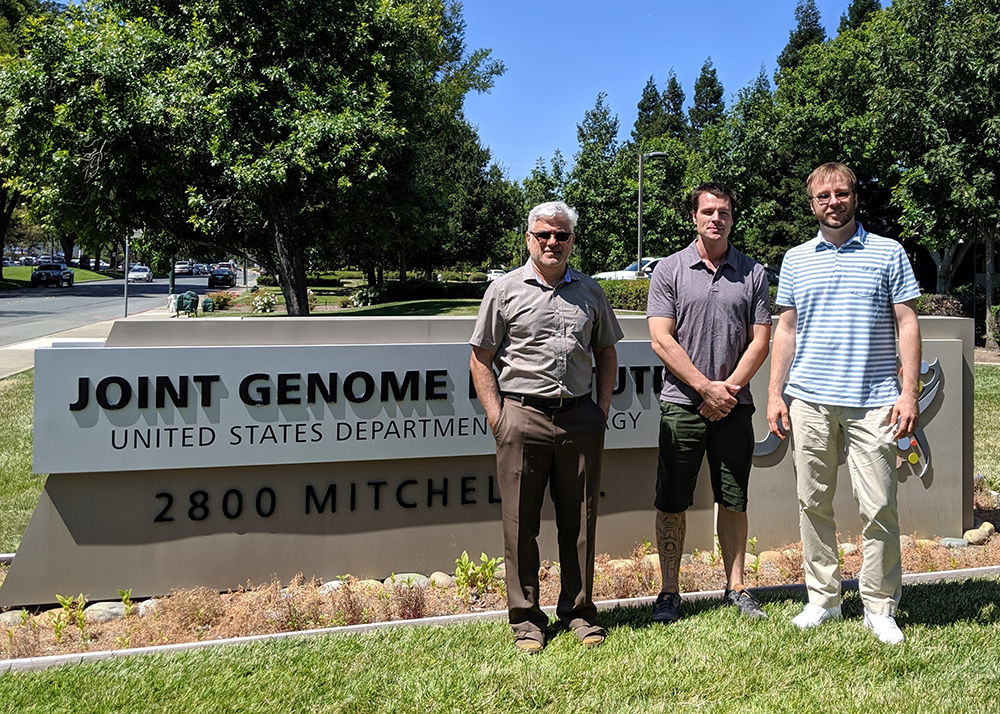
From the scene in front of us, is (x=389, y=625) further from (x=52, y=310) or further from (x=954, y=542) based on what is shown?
(x=52, y=310)

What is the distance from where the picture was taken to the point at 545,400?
3725 millimetres

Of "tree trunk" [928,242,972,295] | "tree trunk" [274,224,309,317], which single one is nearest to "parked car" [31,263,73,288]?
"tree trunk" [274,224,309,317]

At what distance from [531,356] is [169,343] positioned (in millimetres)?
2150

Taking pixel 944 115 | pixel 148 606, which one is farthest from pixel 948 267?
pixel 148 606

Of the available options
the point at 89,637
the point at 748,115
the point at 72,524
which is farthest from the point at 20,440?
the point at 748,115

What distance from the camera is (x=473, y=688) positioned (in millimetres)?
3379

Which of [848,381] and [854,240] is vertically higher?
[854,240]

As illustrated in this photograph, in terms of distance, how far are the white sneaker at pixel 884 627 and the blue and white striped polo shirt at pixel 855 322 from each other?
0.96 meters

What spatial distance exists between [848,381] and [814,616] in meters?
1.08

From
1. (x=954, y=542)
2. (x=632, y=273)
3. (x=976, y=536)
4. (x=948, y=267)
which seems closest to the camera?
(x=954, y=542)

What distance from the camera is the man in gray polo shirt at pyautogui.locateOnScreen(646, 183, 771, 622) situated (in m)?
3.99

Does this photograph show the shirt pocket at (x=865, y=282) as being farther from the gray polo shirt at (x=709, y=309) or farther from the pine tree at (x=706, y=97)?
the pine tree at (x=706, y=97)

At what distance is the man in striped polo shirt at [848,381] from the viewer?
12.3 ft

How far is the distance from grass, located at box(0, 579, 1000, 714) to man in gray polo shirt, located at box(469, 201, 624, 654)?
28 centimetres
